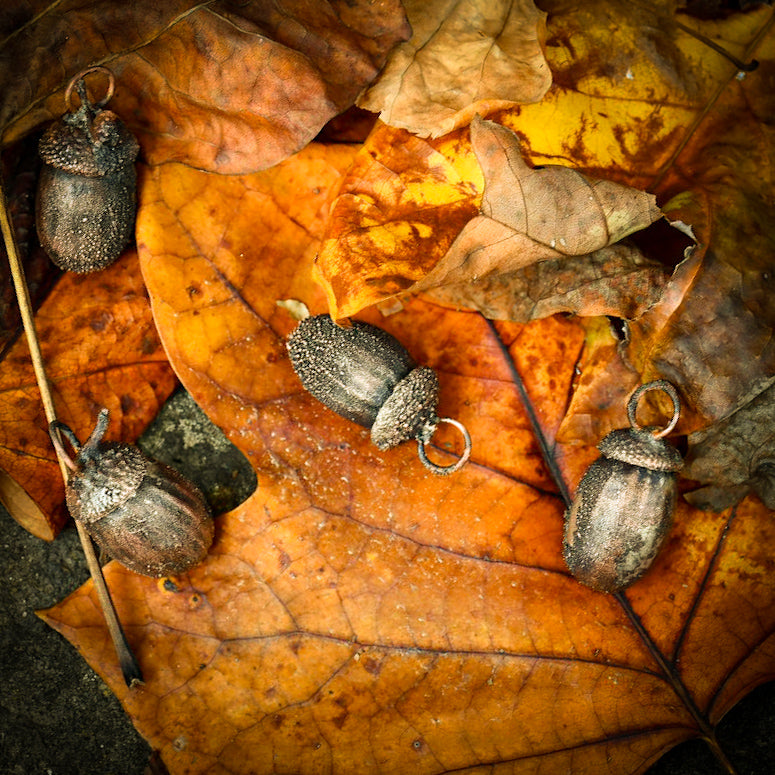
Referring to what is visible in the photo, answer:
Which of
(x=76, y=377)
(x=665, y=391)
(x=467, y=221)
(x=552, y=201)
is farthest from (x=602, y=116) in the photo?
(x=76, y=377)

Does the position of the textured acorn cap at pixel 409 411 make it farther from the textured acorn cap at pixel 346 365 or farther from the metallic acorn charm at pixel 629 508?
the metallic acorn charm at pixel 629 508

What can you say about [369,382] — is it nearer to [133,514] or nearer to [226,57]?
[133,514]

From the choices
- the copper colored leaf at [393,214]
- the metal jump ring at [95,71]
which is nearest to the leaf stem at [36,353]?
the metal jump ring at [95,71]

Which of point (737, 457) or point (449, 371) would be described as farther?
point (449, 371)

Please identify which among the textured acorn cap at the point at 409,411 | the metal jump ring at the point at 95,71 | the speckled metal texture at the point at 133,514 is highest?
the metal jump ring at the point at 95,71

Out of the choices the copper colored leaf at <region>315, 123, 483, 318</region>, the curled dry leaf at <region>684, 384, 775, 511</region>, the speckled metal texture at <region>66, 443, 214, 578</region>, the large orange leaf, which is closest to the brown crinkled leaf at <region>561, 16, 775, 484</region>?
the curled dry leaf at <region>684, 384, 775, 511</region>

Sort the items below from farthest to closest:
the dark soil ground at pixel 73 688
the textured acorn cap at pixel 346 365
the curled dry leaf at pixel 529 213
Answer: the dark soil ground at pixel 73 688, the textured acorn cap at pixel 346 365, the curled dry leaf at pixel 529 213

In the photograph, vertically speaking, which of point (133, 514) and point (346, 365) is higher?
point (346, 365)

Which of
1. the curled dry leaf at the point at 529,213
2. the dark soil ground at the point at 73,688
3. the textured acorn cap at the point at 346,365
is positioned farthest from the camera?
the dark soil ground at the point at 73,688
